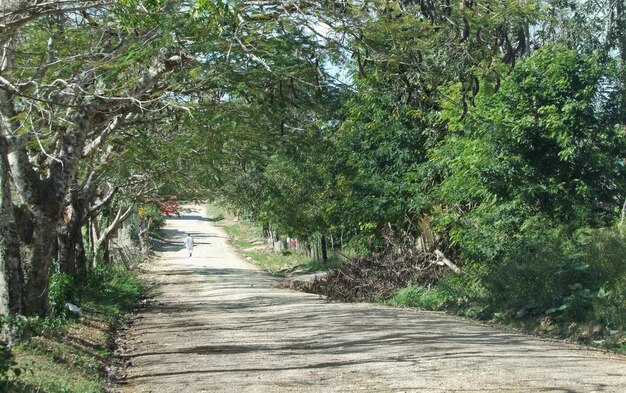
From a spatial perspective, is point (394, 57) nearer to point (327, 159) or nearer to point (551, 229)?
point (551, 229)

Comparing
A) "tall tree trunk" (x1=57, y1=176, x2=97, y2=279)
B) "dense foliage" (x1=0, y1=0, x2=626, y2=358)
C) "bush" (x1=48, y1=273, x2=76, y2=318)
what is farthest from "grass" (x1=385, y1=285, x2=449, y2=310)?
"bush" (x1=48, y1=273, x2=76, y2=318)

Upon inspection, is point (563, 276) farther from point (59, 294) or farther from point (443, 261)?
point (59, 294)

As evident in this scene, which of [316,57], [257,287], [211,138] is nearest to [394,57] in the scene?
[316,57]

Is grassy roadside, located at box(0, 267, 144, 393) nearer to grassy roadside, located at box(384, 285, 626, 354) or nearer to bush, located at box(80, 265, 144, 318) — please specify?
bush, located at box(80, 265, 144, 318)

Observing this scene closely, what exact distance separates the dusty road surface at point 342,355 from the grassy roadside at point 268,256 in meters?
18.0

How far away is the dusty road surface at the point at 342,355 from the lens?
9.70m

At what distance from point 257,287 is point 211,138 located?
13907 mm

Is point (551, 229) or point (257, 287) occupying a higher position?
point (551, 229)

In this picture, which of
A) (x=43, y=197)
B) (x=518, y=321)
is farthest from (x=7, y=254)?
(x=518, y=321)

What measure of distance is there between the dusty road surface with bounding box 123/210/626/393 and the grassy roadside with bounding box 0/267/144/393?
1.74 feet

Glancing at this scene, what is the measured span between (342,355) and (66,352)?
154 inches

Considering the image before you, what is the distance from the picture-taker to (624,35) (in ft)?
86.0

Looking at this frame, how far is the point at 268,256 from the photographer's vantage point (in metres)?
54.6

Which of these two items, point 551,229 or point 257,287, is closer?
point 551,229
